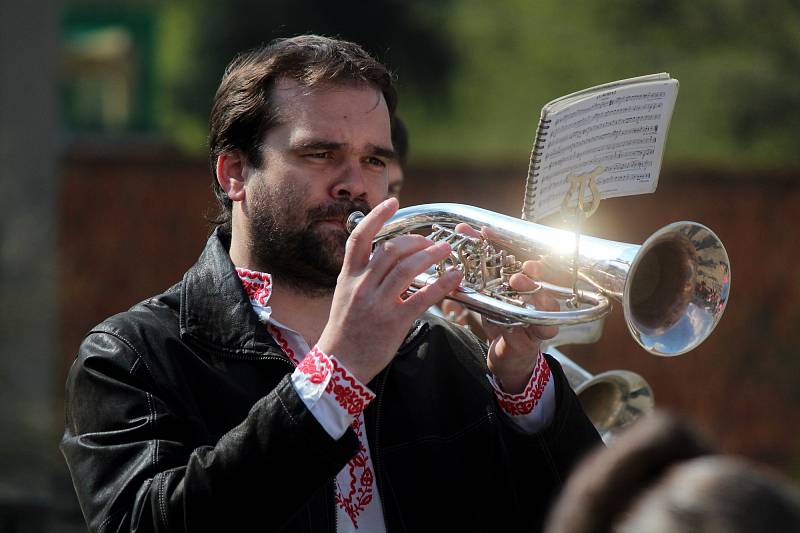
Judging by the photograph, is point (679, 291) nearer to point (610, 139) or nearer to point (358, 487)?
point (610, 139)

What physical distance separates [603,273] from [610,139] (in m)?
0.29

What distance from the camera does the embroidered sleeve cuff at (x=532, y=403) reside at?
2.63m

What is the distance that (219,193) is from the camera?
3.06 m

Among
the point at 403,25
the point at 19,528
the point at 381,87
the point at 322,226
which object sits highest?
the point at 381,87

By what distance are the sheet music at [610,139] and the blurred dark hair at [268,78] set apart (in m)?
0.53

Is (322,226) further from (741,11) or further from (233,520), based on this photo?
(741,11)

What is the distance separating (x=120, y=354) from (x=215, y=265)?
344 millimetres

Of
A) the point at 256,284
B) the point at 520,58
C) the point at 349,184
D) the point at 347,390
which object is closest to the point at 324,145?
the point at 349,184

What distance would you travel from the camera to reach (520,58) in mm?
12391

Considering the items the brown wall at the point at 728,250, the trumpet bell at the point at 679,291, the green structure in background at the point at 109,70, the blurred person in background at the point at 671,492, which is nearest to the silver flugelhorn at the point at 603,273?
the trumpet bell at the point at 679,291

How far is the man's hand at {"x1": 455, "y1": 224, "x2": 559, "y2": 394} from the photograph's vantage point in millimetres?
2588

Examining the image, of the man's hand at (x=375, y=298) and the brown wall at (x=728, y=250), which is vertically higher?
the man's hand at (x=375, y=298)

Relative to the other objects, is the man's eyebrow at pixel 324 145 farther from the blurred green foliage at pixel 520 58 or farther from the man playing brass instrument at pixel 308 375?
the blurred green foliage at pixel 520 58

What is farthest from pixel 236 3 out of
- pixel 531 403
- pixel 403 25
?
pixel 531 403
